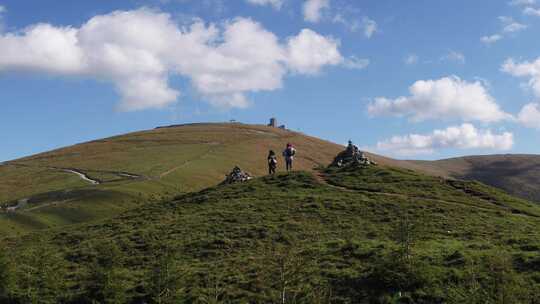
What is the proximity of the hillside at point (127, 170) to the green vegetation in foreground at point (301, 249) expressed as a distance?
18035mm

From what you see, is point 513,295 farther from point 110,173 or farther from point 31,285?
point 110,173

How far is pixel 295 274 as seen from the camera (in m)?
29.2

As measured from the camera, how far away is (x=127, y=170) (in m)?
111

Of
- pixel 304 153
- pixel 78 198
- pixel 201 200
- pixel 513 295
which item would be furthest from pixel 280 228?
pixel 304 153

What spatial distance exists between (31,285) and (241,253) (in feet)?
41.3

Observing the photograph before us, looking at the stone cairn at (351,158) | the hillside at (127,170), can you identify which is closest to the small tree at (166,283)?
the hillside at (127,170)

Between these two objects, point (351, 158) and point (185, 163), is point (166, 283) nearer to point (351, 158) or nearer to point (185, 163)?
point (351, 158)

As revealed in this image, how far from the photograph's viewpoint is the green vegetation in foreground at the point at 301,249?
27656mm

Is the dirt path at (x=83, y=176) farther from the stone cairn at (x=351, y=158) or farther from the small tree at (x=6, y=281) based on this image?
the small tree at (x=6, y=281)

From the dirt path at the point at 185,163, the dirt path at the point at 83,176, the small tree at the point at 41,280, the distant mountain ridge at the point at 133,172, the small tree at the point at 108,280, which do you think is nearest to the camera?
the small tree at the point at 108,280

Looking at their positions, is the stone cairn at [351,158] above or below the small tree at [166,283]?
above

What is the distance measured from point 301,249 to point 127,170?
270ft

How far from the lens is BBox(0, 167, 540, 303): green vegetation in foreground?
2766 centimetres

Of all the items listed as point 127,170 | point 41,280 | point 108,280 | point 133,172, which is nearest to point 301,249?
point 108,280
